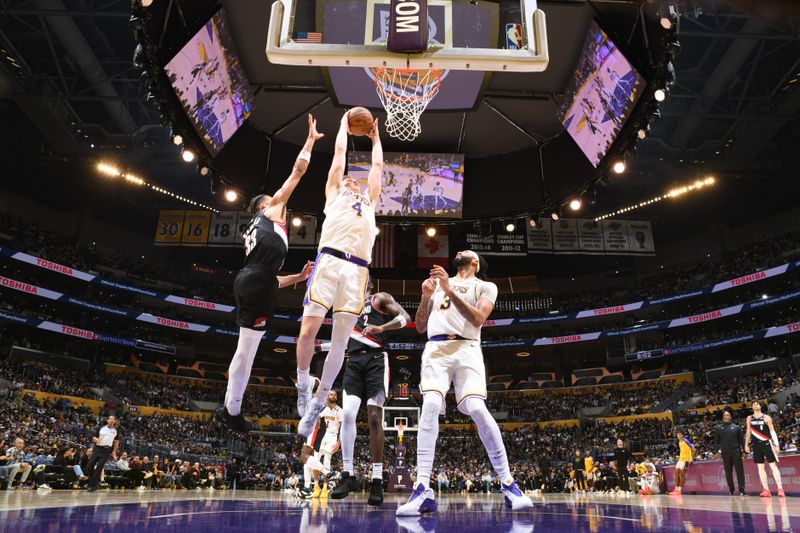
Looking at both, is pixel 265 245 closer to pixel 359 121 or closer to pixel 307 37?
pixel 359 121

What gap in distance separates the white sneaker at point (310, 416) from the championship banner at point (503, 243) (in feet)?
71.8

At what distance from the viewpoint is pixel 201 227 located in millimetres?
31672

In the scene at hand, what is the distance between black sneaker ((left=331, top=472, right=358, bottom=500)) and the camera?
5207 mm

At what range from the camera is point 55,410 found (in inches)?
952

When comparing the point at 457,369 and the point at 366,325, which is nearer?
the point at 457,369

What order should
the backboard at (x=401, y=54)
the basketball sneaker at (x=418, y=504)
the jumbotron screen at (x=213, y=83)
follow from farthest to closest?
the jumbotron screen at (x=213, y=83) < the backboard at (x=401, y=54) < the basketball sneaker at (x=418, y=504)

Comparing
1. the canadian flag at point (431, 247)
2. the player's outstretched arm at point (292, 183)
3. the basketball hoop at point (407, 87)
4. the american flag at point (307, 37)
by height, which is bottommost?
the player's outstretched arm at point (292, 183)

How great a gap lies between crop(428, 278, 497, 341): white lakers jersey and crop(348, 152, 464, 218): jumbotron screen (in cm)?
882

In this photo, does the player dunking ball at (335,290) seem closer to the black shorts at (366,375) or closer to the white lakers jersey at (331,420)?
the black shorts at (366,375)

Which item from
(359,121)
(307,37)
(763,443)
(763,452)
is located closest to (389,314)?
(359,121)

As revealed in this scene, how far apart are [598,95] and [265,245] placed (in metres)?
8.39

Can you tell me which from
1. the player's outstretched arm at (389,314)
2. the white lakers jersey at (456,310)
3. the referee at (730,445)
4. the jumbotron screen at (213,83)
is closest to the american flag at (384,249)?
the jumbotron screen at (213,83)

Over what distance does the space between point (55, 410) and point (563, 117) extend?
79.4 ft

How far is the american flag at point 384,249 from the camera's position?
78.9 ft
